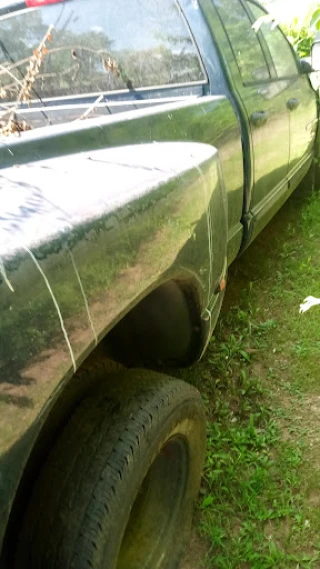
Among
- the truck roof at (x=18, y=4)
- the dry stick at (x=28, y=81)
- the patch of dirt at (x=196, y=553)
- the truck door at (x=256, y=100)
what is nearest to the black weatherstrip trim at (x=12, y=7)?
the truck roof at (x=18, y=4)

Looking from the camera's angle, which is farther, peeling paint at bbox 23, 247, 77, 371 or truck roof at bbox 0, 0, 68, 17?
truck roof at bbox 0, 0, 68, 17

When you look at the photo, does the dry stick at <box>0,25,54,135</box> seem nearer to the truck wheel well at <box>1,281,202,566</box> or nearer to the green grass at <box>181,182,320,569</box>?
the truck wheel well at <box>1,281,202,566</box>

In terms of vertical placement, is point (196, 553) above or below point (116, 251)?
below

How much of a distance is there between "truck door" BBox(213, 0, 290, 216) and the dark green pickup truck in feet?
0.05

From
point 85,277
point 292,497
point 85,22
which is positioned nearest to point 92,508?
point 85,277

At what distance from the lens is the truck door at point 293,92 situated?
3.42m

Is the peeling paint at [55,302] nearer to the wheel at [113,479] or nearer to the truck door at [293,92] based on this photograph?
the wheel at [113,479]

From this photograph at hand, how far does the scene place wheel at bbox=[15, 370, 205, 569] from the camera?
131cm

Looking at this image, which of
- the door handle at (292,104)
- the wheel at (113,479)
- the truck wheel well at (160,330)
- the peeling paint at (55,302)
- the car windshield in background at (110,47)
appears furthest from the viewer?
the door handle at (292,104)

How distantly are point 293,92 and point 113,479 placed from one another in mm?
2936

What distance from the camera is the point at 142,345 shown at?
1.95 metres

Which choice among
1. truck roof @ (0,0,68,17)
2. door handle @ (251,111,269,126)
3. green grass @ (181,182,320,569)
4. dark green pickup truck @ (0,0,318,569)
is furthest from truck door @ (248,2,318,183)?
truck roof @ (0,0,68,17)

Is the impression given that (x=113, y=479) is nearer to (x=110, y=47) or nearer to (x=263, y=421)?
(x=263, y=421)

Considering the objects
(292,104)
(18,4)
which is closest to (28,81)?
(18,4)
